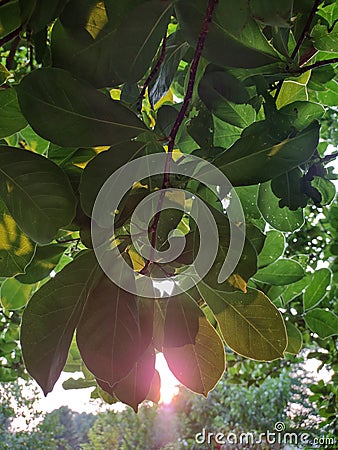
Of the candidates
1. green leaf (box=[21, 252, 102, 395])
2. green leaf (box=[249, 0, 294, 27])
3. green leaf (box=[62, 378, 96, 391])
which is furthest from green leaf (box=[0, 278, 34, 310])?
green leaf (box=[249, 0, 294, 27])

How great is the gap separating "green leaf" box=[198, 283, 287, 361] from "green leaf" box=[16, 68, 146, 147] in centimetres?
9

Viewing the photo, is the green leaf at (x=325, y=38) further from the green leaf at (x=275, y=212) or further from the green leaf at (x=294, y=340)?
the green leaf at (x=294, y=340)

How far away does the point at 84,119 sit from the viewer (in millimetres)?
211

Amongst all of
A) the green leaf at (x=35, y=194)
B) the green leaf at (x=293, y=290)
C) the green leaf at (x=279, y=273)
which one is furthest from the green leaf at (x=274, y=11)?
the green leaf at (x=293, y=290)

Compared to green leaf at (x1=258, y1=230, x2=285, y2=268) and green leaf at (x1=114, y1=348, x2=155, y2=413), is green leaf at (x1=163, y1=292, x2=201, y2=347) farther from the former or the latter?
green leaf at (x1=258, y1=230, x2=285, y2=268)

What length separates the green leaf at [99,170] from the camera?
21cm

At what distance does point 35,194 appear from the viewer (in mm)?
221

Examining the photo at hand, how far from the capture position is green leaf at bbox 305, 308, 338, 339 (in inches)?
19.5

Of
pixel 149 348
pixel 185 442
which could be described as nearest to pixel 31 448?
pixel 185 442

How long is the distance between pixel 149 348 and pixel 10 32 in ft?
0.52

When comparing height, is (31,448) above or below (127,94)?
above

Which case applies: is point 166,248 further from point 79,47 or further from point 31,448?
point 31,448

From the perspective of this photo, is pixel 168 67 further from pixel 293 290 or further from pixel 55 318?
pixel 293 290

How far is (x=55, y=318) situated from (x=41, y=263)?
0.09m
